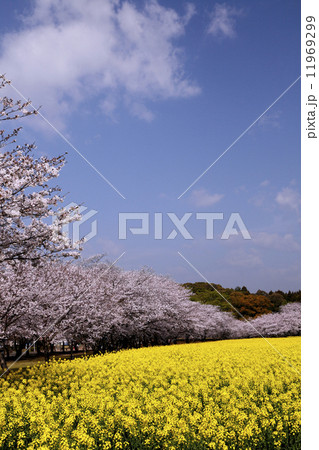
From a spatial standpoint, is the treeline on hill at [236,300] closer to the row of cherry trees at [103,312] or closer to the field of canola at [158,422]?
the row of cherry trees at [103,312]

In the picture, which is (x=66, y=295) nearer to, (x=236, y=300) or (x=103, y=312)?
(x=103, y=312)

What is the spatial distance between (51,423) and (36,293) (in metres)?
14.0

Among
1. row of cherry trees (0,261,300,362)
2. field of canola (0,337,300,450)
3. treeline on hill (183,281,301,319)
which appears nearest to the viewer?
field of canola (0,337,300,450)

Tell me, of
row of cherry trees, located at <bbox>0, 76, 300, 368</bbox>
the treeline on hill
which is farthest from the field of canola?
the treeline on hill

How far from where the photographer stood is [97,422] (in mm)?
7902

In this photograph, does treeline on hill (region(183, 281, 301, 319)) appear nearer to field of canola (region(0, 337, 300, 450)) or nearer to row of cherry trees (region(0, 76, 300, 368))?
row of cherry trees (region(0, 76, 300, 368))

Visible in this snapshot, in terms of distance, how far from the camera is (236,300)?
200 feet

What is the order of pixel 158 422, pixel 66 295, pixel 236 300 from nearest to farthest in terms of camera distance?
pixel 158 422
pixel 66 295
pixel 236 300

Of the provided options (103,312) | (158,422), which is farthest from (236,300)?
(158,422)

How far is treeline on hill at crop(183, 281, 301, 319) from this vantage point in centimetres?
6016

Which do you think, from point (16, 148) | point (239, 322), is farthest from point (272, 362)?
point (239, 322)

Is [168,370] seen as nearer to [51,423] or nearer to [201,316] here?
[51,423]

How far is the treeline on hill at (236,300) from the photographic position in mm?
60156

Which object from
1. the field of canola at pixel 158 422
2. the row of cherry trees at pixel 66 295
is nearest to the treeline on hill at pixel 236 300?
the row of cherry trees at pixel 66 295
